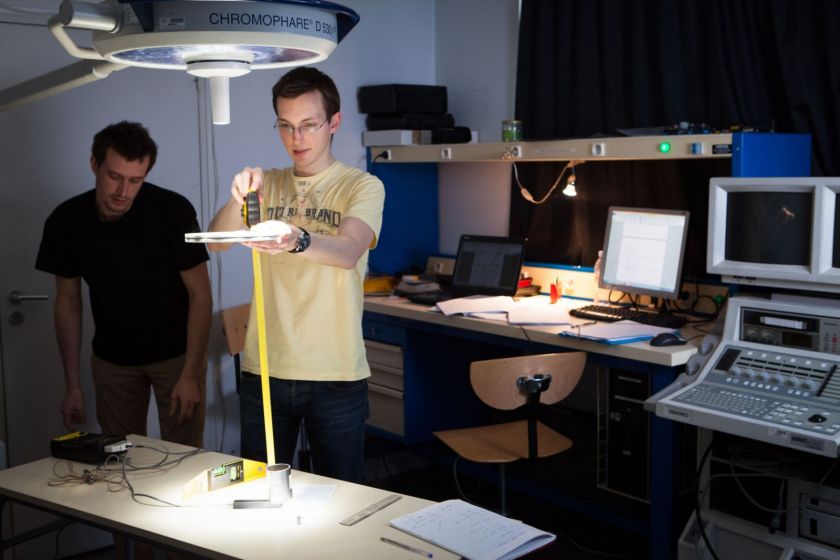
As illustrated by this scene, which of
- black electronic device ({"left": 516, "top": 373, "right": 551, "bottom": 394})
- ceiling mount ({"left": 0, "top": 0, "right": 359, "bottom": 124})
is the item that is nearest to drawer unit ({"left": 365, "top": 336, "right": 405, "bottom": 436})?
black electronic device ({"left": 516, "top": 373, "right": 551, "bottom": 394})

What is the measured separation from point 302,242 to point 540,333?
1.61 meters

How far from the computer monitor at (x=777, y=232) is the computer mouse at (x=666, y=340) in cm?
26

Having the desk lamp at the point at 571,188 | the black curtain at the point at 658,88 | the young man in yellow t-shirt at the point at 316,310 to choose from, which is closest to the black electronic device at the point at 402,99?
the black curtain at the point at 658,88

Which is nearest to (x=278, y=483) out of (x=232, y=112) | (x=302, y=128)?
(x=302, y=128)

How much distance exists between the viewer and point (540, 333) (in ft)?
11.1

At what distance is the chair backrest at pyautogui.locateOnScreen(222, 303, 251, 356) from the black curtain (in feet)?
4.63

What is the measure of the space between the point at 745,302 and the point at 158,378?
77.3 inches

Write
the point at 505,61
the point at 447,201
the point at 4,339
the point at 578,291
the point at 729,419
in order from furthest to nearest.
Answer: the point at 447,201, the point at 505,61, the point at 578,291, the point at 4,339, the point at 729,419

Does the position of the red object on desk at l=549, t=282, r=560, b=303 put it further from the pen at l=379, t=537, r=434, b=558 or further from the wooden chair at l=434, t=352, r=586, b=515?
the pen at l=379, t=537, r=434, b=558

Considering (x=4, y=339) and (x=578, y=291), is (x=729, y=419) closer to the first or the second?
(x=578, y=291)

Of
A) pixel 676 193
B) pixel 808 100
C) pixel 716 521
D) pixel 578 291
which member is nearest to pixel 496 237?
Answer: pixel 578 291

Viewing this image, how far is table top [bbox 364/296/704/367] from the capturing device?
3.05 m

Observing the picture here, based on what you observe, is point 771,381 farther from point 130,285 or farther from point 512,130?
point 130,285

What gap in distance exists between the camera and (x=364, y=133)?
4672 millimetres
